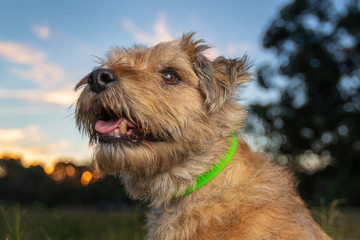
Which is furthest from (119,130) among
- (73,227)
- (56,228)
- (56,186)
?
(56,186)

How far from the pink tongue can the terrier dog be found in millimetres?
11

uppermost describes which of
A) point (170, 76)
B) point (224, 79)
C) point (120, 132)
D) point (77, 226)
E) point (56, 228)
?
point (170, 76)

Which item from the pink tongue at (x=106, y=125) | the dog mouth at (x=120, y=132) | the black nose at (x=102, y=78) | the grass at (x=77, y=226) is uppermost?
the black nose at (x=102, y=78)

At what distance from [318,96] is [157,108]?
28.8 m

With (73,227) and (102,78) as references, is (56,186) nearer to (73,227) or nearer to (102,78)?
(73,227)

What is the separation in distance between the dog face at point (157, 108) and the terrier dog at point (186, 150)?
10 millimetres

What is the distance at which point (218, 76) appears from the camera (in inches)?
160

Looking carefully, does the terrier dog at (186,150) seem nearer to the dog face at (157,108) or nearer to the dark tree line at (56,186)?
the dog face at (157,108)

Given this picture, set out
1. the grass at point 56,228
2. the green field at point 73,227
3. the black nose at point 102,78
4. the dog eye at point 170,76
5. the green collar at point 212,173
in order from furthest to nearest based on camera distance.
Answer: the green field at point 73,227 < the grass at point 56,228 < the dog eye at point 170,76 < the green collar at point 212,173 < the black nose at point 102,78

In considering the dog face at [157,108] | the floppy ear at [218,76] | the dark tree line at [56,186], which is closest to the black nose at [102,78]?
the dog face at [157,108]

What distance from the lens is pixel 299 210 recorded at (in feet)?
13.2

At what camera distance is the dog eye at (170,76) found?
405 centimetres

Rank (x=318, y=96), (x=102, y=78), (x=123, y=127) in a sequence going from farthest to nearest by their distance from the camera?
(x=318, y=96)
(x=123, y=127)
(x=102, y=78)

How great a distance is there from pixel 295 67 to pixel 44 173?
2897cm
